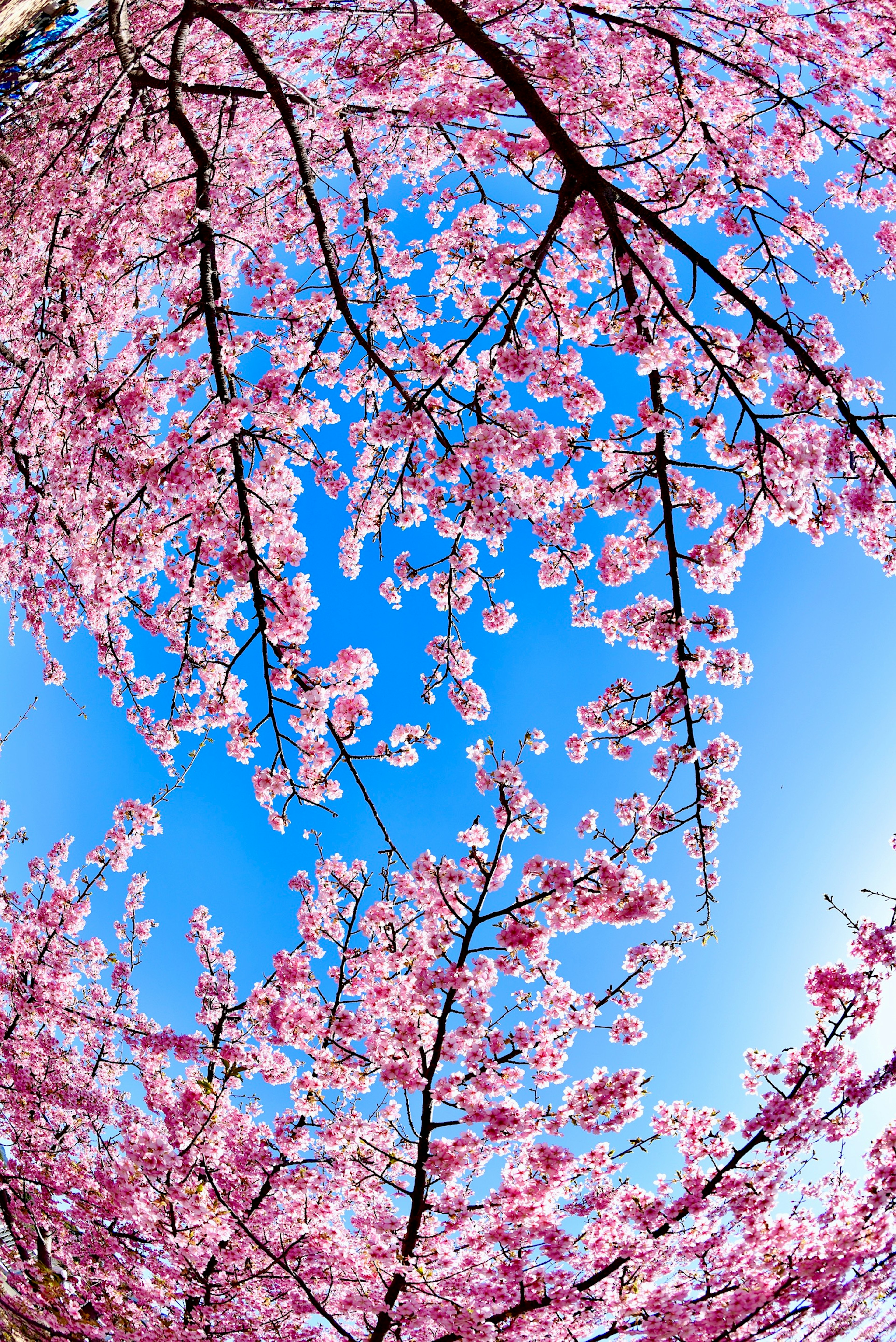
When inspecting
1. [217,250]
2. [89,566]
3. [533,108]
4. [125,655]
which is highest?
[217,250]

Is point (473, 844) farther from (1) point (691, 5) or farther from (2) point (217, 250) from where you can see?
(1) point (691, 5)

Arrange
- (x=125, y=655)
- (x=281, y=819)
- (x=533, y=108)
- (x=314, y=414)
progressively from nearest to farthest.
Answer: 1. (x=533, y=108)
2. (x=281, y=819)
3. (x=314, y=414)
4. (x=125, y=655)

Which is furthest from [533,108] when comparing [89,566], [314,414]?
[89,566]

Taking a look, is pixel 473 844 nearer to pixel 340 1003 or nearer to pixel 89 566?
pixel 340 1003

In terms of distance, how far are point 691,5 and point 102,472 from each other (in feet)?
25.2

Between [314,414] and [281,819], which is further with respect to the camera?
[314,414]

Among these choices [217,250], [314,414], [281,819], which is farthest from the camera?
[217,250]

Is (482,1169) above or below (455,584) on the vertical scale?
below

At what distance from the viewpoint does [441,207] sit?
767 centimetres

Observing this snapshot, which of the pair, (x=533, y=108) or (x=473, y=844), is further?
(x=473, y=844)

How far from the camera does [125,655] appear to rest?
23.7 ft

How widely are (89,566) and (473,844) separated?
3702 millimetres

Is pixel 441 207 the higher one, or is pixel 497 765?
pixel 441 207

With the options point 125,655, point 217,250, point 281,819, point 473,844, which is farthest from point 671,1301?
point 217,250
